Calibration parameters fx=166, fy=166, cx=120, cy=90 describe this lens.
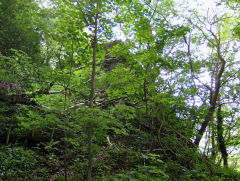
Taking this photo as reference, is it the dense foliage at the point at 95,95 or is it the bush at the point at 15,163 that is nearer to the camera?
the dense foliage at the point at 95,95

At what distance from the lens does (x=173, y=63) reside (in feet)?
12.0

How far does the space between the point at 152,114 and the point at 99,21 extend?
300cm

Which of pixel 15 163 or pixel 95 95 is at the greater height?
pixel 95 95

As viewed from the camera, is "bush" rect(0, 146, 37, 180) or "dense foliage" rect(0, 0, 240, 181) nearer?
"dense foliage" rect(0, 0, 240, 181)

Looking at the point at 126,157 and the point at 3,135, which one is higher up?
the point at 3,135

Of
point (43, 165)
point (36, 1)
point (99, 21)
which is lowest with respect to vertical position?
point (43, 165)

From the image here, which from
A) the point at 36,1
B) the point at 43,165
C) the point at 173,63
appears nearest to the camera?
the point at 36,1

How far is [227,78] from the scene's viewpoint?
350 inches

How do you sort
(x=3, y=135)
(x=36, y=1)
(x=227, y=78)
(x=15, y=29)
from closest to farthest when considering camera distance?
1. (x=36, y=1)
2. (x=3, y=135)
3. (x=15, y=29)
4. (x=227, y=78)

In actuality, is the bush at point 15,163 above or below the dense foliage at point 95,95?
below

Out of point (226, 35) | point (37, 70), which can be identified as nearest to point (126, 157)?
point (37, 70)

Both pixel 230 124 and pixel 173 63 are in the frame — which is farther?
Result: pixel 230 124

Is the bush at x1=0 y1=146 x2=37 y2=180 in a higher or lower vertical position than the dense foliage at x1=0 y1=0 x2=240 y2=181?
lower

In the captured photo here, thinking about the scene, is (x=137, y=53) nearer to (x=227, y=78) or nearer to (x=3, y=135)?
(x=3, y=135)
